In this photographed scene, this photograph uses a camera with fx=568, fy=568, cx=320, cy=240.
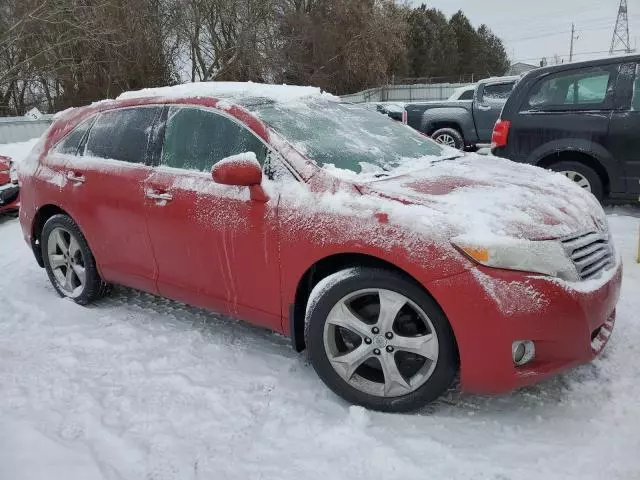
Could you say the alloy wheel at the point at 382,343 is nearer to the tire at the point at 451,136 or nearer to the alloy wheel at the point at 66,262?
the alloy wheel at the point at 66,262

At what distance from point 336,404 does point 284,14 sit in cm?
3963

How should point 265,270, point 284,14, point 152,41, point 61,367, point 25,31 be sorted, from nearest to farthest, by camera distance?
point 265,270 < point 61,367 < point 25,31 < point 152,41 < point 284,14

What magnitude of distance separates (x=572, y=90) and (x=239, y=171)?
514 cm

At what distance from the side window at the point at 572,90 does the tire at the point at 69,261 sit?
5.25 meters

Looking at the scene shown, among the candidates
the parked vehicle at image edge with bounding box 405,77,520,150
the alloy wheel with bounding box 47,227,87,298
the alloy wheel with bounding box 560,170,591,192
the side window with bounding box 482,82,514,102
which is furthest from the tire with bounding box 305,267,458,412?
the side window with bounding box 482,82,514,102

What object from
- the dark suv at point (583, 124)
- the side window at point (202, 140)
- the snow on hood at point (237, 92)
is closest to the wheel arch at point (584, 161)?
the dark suv at point (583, 124)

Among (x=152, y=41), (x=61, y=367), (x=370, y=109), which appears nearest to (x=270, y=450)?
(x=61, y=367)

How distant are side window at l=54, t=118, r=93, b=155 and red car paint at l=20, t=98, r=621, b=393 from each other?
7 centimetres

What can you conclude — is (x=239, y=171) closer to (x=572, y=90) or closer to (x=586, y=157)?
(x=586, y=157)

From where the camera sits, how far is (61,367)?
338 centimetres

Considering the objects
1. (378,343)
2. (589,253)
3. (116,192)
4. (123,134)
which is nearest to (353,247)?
(378,343)

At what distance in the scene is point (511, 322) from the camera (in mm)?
2500

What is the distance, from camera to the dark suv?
6.22 meters

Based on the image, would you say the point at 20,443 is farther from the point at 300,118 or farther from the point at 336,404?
the point at 300,118
